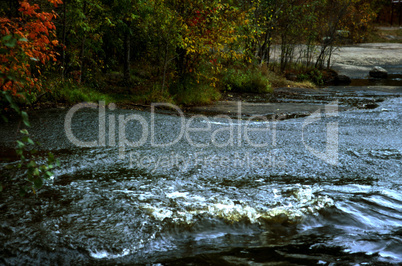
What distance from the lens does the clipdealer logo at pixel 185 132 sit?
5.53 metres

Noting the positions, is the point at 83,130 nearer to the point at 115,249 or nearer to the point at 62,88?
the point at 62,88

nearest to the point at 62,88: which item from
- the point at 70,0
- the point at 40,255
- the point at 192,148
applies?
the point at 70,0

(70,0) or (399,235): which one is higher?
(70,0)

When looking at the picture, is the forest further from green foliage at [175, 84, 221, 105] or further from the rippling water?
the rippling water

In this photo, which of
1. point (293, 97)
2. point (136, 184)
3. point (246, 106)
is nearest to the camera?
point (136, 184)

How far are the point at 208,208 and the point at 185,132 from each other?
3270 mm

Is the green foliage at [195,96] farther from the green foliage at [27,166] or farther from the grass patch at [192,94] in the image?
the green foliage at [27,166]

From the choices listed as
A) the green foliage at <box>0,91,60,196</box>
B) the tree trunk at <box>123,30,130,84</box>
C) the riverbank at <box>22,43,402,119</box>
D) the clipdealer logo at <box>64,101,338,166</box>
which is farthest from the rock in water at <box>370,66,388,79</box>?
the green foliage at <box>0,91,60,196</box>

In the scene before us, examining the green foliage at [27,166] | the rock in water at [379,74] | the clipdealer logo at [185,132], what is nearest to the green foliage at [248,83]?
the clipdealer logo at [185,132]

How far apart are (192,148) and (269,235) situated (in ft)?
8.42

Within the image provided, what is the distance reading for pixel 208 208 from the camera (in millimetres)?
3424

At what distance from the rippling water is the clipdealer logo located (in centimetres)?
17

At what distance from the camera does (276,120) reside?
28.4 ft

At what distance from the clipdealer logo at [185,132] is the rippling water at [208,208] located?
17cm
